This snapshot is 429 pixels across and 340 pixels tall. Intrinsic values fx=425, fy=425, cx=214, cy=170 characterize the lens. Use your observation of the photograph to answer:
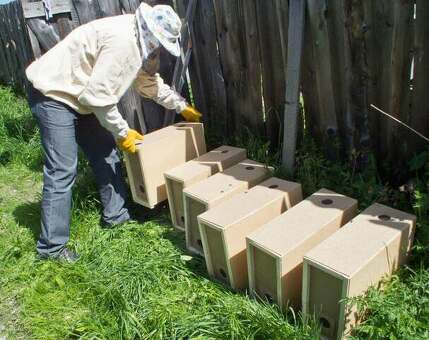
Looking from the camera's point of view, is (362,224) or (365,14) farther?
(365,14)

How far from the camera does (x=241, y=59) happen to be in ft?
12.8

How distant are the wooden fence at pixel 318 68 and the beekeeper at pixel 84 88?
2.78ft

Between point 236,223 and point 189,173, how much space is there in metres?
0.86

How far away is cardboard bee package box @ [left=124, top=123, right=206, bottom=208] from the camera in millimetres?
3521

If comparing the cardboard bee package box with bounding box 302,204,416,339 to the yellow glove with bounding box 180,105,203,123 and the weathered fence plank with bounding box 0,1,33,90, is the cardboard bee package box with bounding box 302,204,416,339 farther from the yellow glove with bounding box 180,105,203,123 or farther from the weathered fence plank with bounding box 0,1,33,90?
the weathered fence plank with bounding box 0,1,33,90

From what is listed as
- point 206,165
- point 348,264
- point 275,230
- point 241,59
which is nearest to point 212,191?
point 206,165

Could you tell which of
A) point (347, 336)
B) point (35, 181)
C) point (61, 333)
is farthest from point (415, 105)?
point (35, 181)

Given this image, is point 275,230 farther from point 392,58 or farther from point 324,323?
point 392,58

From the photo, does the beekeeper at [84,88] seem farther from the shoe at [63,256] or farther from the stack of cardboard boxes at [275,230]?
the stack of cardboard boxes at [275,230]

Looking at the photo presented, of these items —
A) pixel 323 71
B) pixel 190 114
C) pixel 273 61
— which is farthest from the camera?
pixel 190 114

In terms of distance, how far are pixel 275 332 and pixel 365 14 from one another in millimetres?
2172

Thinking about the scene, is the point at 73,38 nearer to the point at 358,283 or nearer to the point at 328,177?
A: the point at 328,177

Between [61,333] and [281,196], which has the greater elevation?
[281,196]

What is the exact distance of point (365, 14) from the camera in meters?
2.93
